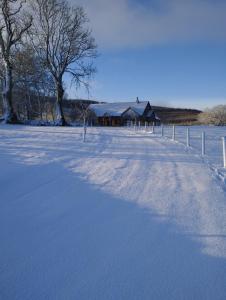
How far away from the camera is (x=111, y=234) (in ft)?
16.2

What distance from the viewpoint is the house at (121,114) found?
245 ft

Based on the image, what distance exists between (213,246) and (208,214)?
4.31ft

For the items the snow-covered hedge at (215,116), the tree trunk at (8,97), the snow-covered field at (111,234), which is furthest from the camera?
the snow-covered hedge at (215,116)

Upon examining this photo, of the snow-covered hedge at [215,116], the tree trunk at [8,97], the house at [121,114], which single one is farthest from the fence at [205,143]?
the snow-covered hedge at [215,116]

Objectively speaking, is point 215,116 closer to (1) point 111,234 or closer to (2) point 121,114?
(2) point 121,114

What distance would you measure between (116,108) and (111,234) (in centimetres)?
7275

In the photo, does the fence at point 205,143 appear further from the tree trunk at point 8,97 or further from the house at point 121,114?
the house at point 121,114

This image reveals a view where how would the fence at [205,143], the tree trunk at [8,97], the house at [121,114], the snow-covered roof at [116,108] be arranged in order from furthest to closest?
the snow-covered roof at [116,108] → the house at [121,114] → the tree trunk at [8,97] → the fence at [205,143]

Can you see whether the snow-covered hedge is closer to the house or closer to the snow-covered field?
the house

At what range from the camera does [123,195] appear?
23.0 ft

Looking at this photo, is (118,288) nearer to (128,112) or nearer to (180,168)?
(180,168)

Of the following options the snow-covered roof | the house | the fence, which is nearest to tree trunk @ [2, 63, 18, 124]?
the fence

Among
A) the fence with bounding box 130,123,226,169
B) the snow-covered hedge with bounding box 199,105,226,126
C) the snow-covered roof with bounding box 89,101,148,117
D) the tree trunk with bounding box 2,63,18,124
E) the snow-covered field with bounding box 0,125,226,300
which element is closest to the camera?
the snow-covered field with bounding box 0,125,226,300

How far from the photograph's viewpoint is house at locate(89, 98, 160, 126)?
245 feet
